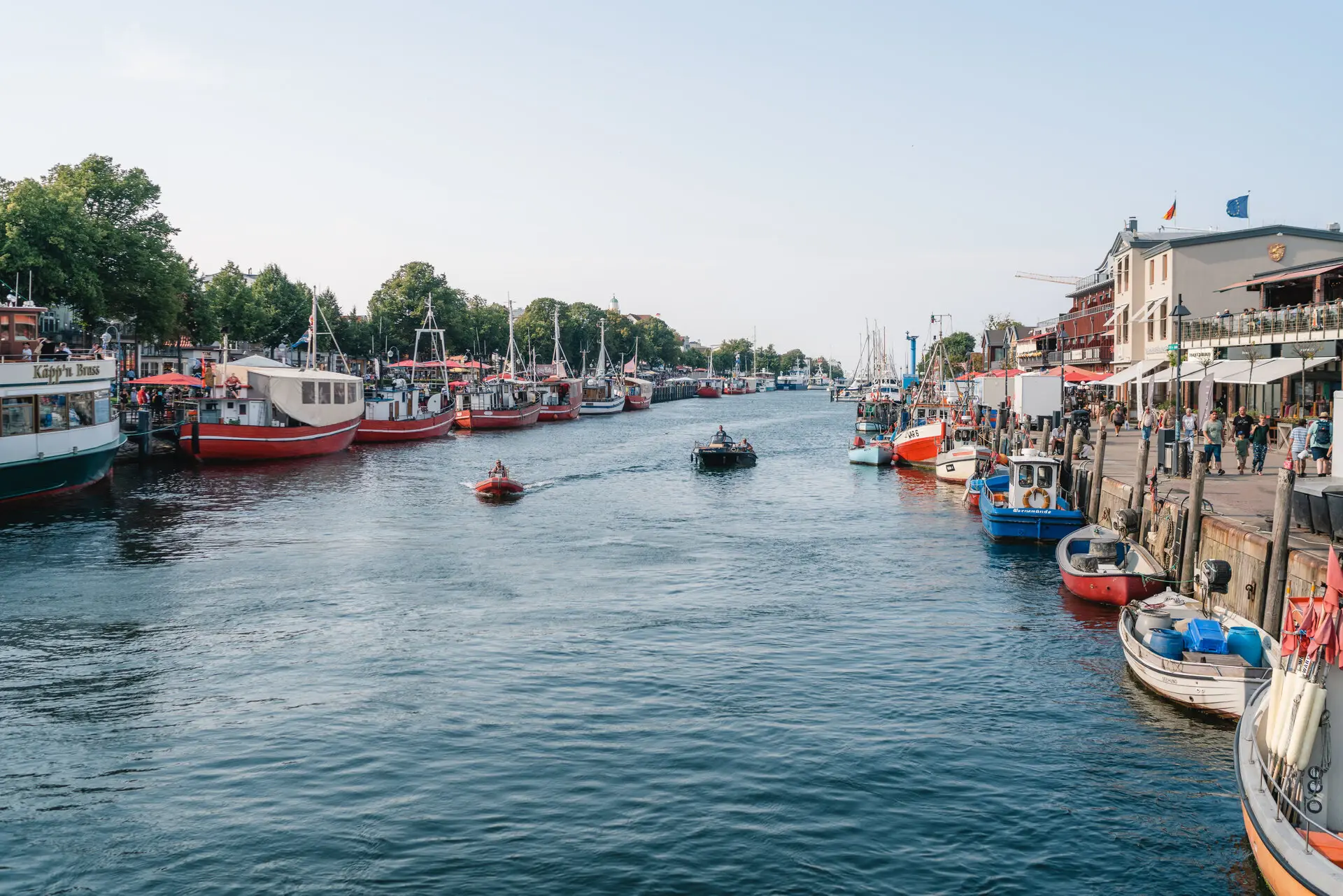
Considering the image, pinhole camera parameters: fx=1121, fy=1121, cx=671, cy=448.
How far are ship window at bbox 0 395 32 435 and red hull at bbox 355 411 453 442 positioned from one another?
1332 inches

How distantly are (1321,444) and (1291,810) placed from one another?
22508 millimetres

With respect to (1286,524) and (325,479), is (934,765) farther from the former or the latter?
(325,479)

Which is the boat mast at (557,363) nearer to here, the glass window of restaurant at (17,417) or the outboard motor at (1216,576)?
the glass window of restaurant at (17,417)

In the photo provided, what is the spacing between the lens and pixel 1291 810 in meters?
12.5

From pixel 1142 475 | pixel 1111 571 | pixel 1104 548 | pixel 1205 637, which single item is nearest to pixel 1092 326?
pixel 1142 475

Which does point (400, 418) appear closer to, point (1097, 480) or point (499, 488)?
point (499, 488)

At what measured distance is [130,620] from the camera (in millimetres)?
25406

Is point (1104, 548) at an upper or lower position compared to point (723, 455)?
upper

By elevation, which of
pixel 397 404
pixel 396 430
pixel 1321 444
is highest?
pixel 1321 444

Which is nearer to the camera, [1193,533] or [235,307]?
[1193,533]

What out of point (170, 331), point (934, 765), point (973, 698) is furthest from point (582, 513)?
point (170, 331)

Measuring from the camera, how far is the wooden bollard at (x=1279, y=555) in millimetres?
20141

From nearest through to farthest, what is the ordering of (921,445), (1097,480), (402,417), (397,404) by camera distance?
1. (1097,480)
2. (921,445)
3. (397,404)
4. (402,417)

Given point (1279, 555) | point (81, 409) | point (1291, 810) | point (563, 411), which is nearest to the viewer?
point (1291, 810)
